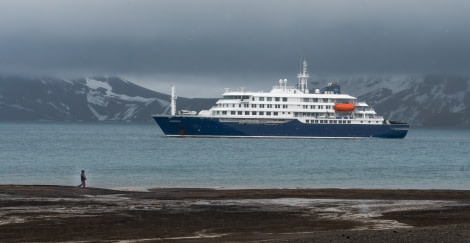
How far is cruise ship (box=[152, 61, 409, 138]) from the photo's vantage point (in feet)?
372

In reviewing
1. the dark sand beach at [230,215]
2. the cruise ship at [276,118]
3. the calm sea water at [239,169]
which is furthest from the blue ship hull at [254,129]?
the dark sand beach at [230,215]

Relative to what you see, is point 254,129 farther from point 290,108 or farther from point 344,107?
point 344,107

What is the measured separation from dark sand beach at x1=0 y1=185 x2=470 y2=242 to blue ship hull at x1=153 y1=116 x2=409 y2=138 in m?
74.3

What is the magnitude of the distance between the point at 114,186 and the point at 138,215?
16121mm

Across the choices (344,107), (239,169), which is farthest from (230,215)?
(344,107)

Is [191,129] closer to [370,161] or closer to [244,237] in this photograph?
[370,161]

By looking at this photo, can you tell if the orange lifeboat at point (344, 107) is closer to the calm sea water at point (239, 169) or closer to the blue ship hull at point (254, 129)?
the blue ship hull at point (254, 129)

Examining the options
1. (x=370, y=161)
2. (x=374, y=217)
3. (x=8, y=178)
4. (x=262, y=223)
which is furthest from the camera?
(x=370, y=161)

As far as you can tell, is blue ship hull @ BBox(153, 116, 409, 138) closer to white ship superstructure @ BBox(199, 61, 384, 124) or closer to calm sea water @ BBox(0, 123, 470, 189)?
white ship superstructure @ BBox(199, 61, 384, 124)

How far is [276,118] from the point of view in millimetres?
114562

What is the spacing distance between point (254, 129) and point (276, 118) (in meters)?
3.44

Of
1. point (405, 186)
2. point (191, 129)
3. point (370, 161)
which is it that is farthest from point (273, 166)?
point (191, 129)

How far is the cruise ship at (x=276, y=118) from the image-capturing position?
372 feet

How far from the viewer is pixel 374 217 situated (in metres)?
28.2
